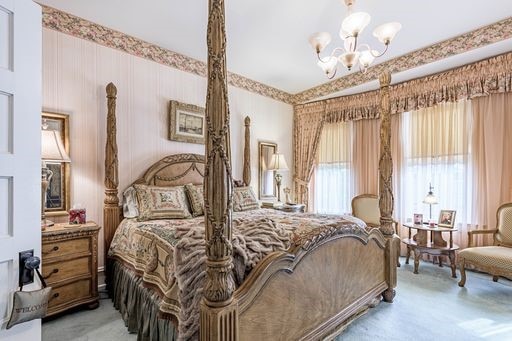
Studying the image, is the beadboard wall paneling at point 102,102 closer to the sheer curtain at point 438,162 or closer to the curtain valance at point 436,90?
the curtain valance at point 436,90

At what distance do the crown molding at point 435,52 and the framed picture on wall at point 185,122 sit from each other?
2.40 metres

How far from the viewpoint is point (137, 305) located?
2.14 meters

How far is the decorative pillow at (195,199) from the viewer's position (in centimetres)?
316

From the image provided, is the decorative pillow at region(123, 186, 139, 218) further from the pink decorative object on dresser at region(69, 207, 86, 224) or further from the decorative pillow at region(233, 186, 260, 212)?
the decorative pillow at region(233, 186, 260, 212)

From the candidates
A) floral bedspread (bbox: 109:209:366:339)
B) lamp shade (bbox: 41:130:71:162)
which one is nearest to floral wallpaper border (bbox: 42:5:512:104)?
lamp shade (bbox: 41:130:71:162)

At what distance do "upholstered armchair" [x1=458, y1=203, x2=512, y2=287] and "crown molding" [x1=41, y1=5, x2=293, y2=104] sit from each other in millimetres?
3857

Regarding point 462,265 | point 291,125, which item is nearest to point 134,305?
point 462,265

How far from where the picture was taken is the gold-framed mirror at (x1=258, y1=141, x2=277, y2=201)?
477 cm

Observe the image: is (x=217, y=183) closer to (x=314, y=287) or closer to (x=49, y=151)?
(x=314, y=287)

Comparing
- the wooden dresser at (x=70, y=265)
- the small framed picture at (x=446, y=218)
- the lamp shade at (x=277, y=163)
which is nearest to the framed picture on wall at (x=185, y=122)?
the lamp shade at (x=277, y=163)

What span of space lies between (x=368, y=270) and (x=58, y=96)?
3.48 metres

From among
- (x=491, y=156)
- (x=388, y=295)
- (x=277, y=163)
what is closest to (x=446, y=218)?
(x=491, y=156)

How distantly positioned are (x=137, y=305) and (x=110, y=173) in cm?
143

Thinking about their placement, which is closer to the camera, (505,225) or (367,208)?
(505,225)
